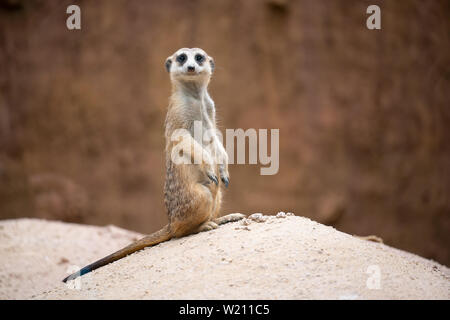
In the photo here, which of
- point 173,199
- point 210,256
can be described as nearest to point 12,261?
point 173,199

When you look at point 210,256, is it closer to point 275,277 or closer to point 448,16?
point 275,277

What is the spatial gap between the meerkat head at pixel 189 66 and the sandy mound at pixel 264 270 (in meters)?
1.17

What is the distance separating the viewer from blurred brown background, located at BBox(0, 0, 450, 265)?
28.0 feet

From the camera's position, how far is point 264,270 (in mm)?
3021

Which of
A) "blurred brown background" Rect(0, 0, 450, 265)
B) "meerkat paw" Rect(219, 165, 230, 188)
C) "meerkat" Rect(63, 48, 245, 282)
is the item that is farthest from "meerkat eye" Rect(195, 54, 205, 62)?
"blurred brown background" Rect(0, 0, 450, 265)

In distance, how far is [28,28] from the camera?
870 cm

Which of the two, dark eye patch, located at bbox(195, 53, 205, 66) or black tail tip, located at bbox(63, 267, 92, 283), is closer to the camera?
black tail tip, located at bbox(63, 267, 92, 283)

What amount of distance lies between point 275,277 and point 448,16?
756 cm

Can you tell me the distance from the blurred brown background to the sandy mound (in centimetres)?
476

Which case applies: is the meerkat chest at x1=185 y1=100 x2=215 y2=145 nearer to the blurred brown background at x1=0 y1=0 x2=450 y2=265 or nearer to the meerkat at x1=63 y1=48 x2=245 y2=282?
the meerkat at x1=63 y1=48 x2=245 y2=282

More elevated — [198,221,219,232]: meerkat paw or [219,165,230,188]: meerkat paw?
[219,165,230,188]: meerkat paw

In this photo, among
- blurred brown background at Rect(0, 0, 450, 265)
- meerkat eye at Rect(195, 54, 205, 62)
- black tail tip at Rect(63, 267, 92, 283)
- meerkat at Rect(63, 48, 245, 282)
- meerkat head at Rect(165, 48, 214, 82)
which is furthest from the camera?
blurred brown background at Rect(0, 0, 450, 265)

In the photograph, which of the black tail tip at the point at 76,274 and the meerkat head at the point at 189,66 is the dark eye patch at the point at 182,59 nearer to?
the meerkat head at the point at 189,66

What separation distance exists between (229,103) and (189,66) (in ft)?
14.9
